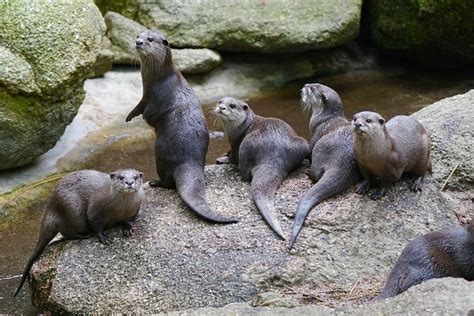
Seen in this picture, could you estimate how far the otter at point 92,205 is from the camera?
3.69 metres

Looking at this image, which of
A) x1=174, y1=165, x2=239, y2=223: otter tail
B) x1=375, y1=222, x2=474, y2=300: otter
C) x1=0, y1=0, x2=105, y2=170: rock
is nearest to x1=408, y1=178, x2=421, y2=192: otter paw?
x1=375, y1=222, x2=474, y2=300: otter

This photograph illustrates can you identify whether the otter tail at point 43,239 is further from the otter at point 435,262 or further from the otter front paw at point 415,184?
the otter front paw at point 415,184

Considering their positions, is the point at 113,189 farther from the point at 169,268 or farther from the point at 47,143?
the point at 47,143

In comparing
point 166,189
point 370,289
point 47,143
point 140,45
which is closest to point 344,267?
point 370,289

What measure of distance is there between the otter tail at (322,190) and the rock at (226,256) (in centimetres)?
4

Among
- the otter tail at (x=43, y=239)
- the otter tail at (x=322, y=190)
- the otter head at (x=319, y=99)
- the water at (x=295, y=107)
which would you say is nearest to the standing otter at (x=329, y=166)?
the otter tail at (x=322, y=190)

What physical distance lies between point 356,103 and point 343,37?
752mm

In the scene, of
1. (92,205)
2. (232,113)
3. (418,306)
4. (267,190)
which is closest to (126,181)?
(92,205)

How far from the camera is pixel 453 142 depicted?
4.29 meters

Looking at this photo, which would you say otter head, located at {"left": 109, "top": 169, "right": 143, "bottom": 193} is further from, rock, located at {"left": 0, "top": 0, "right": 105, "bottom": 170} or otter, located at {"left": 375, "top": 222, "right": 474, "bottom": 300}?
rock, located at {"left": 0, "top": 0, "right": 105, "bottom": 170}

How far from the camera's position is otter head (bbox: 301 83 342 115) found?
4.43m

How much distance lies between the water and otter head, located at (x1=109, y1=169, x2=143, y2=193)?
0.81 meters

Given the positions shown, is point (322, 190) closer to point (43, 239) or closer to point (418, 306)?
point (418, 306)

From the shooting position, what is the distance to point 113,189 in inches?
145
